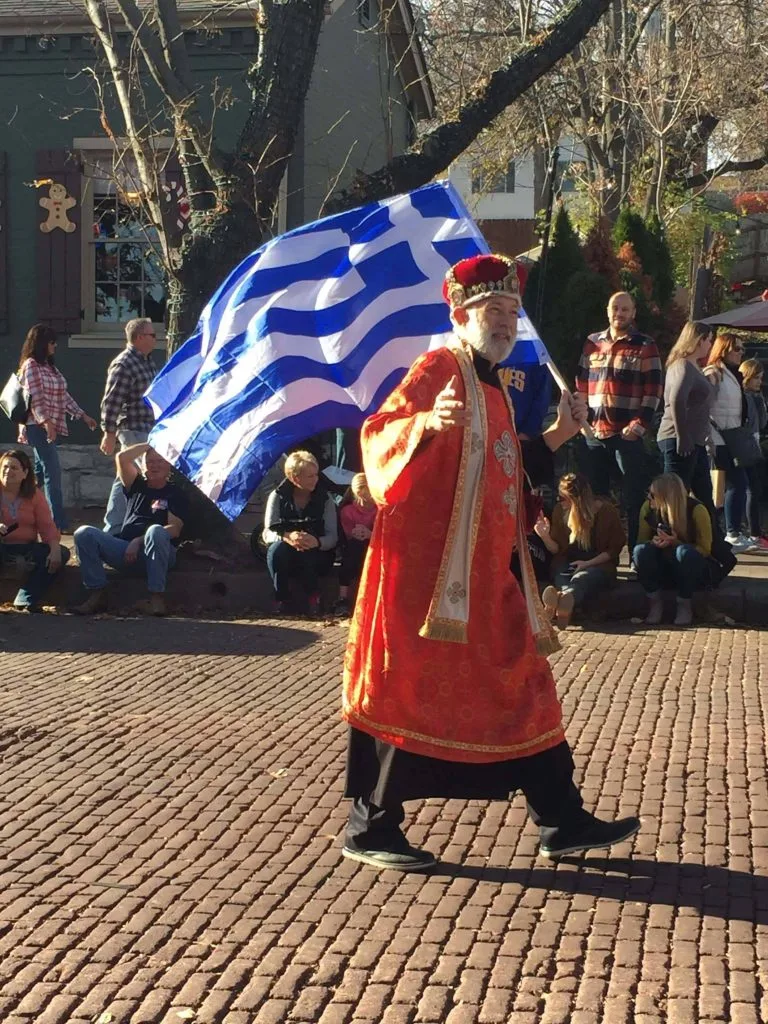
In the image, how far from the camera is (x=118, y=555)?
36.6 ft

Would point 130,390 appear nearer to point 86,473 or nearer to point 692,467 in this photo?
point 692,467

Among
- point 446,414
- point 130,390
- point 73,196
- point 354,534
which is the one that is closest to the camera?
point 446,414

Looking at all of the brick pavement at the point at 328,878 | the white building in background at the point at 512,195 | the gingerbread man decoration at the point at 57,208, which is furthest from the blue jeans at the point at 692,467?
the gingerbread man decoration at the point at 57,208

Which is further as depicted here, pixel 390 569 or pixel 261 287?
pixel 261 287

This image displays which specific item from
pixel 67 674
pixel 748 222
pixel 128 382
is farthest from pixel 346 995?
pixel 748 222

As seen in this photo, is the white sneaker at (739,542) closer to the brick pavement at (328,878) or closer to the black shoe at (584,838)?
the brick pavement at (328,878)

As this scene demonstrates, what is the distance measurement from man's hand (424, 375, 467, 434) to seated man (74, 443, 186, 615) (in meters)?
6.33

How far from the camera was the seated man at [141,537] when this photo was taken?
36.3 ft

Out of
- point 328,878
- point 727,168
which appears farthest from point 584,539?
point 727,168

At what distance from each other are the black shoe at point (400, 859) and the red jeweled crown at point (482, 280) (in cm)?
179

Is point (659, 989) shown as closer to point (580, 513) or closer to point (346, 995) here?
point (346, 995)

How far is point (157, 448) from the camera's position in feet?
29.2

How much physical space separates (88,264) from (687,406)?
7.76 meters

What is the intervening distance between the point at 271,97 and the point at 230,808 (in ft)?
23.6
